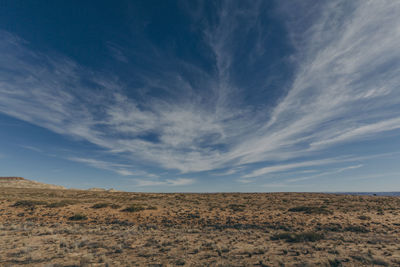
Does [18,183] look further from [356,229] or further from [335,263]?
[356,229]

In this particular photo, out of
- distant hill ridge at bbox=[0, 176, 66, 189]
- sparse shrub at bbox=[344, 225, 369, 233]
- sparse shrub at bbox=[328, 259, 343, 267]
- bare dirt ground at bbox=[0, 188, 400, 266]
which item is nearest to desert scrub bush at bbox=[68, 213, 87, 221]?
bare dirt ground at bbox=[0, 188, 400, 266]

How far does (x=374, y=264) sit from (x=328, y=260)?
7.30 ft

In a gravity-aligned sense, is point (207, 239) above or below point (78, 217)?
below

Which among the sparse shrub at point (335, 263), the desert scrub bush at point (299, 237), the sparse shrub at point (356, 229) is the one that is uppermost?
the sparse shrub at point (356, 229)

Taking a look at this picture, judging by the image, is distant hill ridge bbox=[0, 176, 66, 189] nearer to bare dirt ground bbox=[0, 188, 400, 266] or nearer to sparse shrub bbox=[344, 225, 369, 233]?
bare dirt ground bbox=[0, 188, 400, 266]

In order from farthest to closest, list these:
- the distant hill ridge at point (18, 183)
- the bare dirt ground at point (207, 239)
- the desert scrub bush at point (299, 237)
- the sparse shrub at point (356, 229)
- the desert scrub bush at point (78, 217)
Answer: the distant hill ridge at point (18, 183), the desert scrub bush at point (78, 217), the sparse shrub at point (356, 229), the desert scrub bush at point (299, 237), the bare dirt ground at point (207, 239)

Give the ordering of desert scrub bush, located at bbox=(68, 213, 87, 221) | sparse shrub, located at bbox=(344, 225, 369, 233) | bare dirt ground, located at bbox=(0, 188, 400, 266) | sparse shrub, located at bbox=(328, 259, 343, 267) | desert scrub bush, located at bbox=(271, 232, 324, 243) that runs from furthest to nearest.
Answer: desert scrub bush, located at bbox=(68, 213, 87, 221), sparse shrub, located at bbox=(344, 225, 369, 233), desert scrub bush, located at bbox=(271, 232, 324, 243), bare dirt ground, located at bbox=(0, 188, 400, 266), sparse shrub, located at bbox=(328, 259, 343, 267)

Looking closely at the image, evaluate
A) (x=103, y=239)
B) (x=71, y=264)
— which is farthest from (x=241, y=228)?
(x=71, y=264)

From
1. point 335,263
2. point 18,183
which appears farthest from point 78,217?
point 18,183

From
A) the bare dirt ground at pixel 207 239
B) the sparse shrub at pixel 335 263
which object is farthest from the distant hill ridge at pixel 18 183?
the sparse shrub at pixel 335 263

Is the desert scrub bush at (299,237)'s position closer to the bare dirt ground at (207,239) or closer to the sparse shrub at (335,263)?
the bare dirt ground at (207,239)

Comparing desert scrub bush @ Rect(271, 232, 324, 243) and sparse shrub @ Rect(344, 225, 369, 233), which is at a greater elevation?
sparse shrub @ Rect(344, 225, 369, 233)

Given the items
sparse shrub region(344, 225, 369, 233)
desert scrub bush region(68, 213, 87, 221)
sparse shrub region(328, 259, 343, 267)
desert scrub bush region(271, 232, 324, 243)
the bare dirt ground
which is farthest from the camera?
desert scrub bush region(68, 213, 87, 221)

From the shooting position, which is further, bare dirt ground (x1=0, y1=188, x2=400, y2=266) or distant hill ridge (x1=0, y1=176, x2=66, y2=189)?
distant hill ridge (x1=0, y1=176, x2=66, y2=189)
